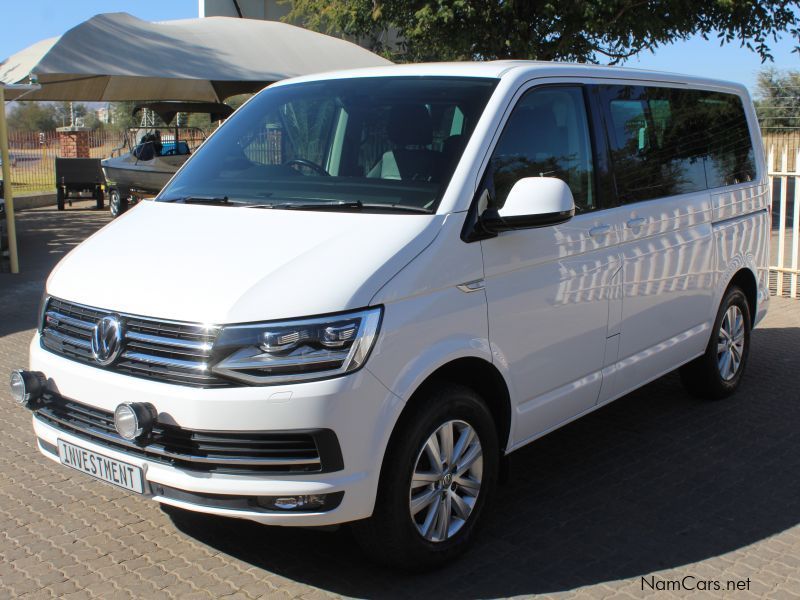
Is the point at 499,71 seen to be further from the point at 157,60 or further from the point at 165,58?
the point at 165,58

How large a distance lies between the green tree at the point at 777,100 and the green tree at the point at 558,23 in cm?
1499

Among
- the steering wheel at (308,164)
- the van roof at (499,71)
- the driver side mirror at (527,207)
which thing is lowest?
the driver side mirror at (527,207)

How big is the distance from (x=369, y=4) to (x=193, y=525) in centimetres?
1504

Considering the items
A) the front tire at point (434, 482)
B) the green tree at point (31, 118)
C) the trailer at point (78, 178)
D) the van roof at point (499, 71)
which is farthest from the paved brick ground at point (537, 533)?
the green tree at point (31, 118)

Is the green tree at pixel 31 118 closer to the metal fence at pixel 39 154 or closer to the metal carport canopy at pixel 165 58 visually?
the metal fence at pixel 39 154

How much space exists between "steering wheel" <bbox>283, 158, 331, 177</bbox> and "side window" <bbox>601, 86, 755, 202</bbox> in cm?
159

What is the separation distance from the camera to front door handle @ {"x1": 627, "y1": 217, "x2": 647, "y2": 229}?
4705 mm

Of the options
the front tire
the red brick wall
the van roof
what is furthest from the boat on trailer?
the front tire

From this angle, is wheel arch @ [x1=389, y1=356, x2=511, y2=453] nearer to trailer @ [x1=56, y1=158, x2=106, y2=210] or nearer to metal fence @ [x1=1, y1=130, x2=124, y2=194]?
trailer @ [x1=56, y1=158, x2=106, y2=210]

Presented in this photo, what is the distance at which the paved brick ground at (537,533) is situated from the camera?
3.67 metres

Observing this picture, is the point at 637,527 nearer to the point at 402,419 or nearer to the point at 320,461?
the point at 402,419

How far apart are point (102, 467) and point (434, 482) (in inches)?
52.6

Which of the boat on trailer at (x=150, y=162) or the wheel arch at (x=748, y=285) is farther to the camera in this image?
the boat on trailer at (x=150, y=162)

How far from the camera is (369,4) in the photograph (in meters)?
17.5
